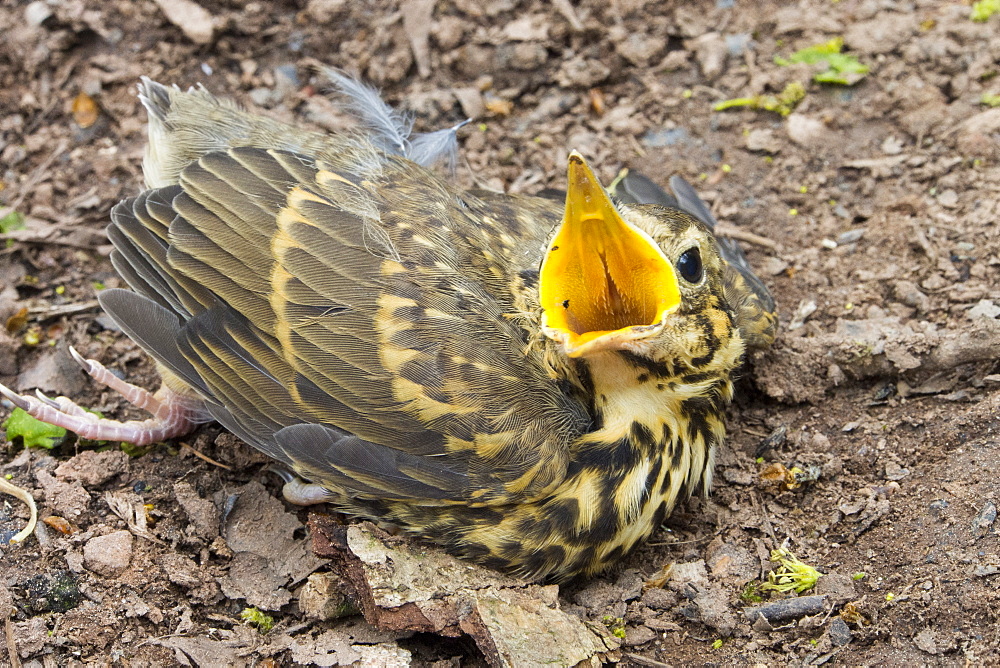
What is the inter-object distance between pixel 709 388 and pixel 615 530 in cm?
59

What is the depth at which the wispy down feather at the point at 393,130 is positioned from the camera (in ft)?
15.6

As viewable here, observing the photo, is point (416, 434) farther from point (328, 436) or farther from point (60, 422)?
point (60, 422)

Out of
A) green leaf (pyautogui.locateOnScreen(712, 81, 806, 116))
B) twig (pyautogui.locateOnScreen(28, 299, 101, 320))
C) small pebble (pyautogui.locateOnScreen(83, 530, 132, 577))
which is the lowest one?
Result: small pebble (pyautogui.locateOnScreen(83, 530, 132, 577))

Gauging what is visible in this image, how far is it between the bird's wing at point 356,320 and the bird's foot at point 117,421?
41 cm

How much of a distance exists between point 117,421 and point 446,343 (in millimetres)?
1664

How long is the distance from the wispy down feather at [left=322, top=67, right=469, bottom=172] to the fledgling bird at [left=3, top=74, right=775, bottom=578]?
0.85 metres

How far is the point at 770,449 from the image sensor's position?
3949mm

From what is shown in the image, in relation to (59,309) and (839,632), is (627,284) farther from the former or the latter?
(59,309)

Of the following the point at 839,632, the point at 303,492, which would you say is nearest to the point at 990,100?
the point at 839,632

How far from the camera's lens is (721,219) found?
4980 mm

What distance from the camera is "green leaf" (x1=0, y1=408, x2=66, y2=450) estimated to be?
405 centimetres

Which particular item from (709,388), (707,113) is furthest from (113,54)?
(709,388)

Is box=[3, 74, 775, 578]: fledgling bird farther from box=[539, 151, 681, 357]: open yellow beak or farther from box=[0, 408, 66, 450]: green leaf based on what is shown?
box=[0, 408, 66, 450]: green leaf

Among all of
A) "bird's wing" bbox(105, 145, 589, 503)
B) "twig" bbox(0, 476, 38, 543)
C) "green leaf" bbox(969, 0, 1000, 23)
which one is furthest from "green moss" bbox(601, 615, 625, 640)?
"green leaf" bbox(969, 0, 1000, 23)
